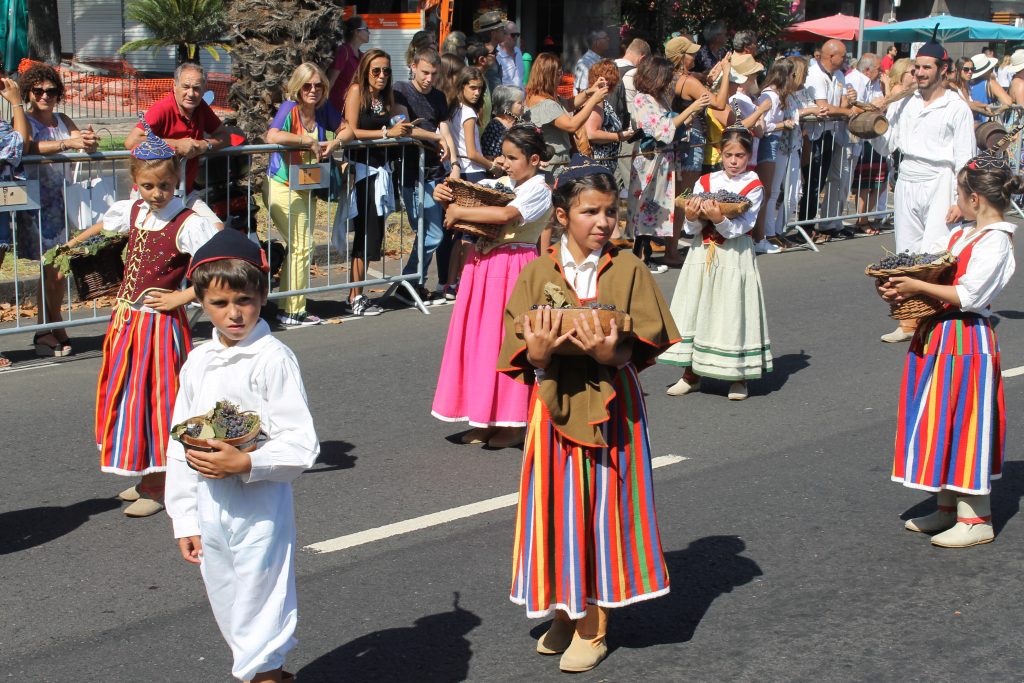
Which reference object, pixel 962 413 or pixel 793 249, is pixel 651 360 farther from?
pixel 793 249

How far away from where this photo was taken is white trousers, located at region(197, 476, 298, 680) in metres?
4.14

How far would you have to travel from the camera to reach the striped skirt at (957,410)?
591 cm

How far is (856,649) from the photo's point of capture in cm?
501

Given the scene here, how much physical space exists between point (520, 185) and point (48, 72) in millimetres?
4130

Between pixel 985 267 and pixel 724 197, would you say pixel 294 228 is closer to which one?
pixel 724 197

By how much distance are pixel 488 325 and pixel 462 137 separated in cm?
402

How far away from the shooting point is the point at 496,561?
589cm

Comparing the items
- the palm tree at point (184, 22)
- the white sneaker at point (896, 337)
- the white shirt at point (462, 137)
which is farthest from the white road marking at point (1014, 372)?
the palm tree at point (184, 22)

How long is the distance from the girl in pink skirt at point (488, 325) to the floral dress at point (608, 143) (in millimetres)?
4908

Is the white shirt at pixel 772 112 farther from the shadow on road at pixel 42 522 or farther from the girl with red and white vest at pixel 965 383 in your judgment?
the shadow on road at pixel 42 522

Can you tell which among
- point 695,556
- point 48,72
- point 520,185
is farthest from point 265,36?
point 695,556

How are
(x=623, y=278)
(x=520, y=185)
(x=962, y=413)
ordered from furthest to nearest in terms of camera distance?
(x=520, y=185) → (x=962, y=413) → (x=623, y=278)

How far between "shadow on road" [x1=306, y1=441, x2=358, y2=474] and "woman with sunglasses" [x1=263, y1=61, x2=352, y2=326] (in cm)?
323

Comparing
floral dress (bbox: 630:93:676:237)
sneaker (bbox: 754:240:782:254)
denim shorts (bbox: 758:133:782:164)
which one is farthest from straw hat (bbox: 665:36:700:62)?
sneaker (bbox: 754:240:782:254)
